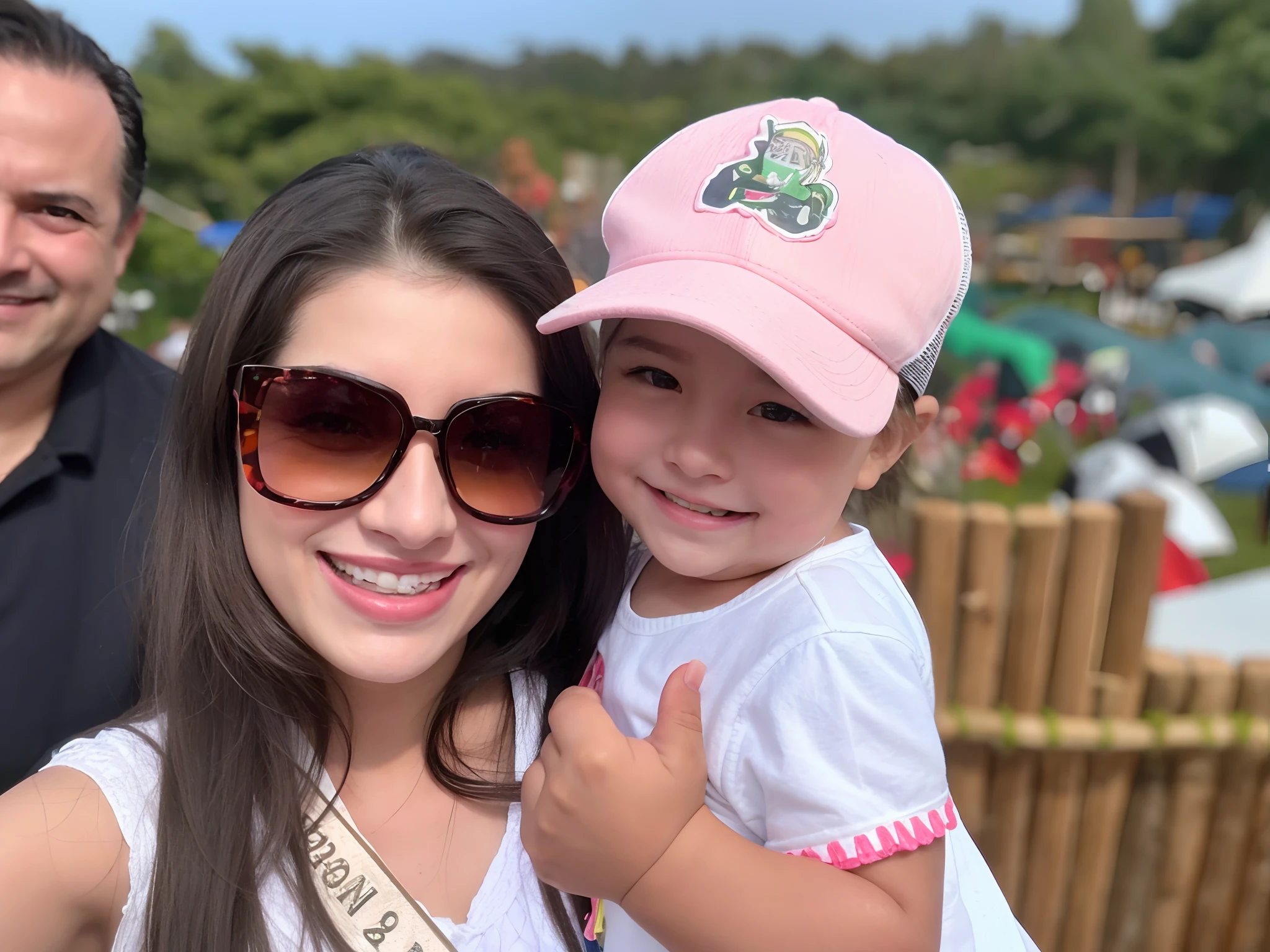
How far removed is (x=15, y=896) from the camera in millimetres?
1190

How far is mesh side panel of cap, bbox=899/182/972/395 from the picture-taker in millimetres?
1400

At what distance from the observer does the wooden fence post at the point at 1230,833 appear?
2977 millimetres

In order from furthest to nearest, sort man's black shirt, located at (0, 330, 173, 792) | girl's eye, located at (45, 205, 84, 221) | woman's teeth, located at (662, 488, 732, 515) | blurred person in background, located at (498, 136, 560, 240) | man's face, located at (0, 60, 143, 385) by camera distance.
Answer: blurred person in background, located at (498, 136, 560, 240) → girl's eye, located at (45, 205, 84, 221) → man's face, located at (0, 60, 143, 385) → man's black shirt, located at (0, 330, 173, 792) → woman's teeth, located at (662, 488, 732, 515)

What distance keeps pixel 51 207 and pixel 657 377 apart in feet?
5.34

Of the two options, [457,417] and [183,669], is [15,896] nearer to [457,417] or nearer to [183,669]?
[183,669]

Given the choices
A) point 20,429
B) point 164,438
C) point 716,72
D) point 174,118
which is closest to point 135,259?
point 20,429

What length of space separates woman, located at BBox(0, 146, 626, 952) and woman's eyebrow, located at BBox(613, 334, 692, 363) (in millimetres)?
160

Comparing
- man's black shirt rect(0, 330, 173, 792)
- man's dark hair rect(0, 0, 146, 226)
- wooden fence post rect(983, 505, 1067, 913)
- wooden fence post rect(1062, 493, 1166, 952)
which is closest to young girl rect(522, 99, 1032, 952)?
man's black shirt rect(0, 330, 173, 792)

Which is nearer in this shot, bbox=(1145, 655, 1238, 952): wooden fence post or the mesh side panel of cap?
the mesh side panel of cap

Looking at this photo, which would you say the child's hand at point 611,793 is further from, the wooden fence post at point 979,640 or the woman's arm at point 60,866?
the wooden fence post at point 979,640

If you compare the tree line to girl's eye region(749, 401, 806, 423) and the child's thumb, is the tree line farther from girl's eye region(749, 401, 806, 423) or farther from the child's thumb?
the child's thumb

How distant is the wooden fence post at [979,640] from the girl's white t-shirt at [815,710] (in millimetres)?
1702

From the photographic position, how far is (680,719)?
1202 mm

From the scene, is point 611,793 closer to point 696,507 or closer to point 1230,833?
point 696,507
